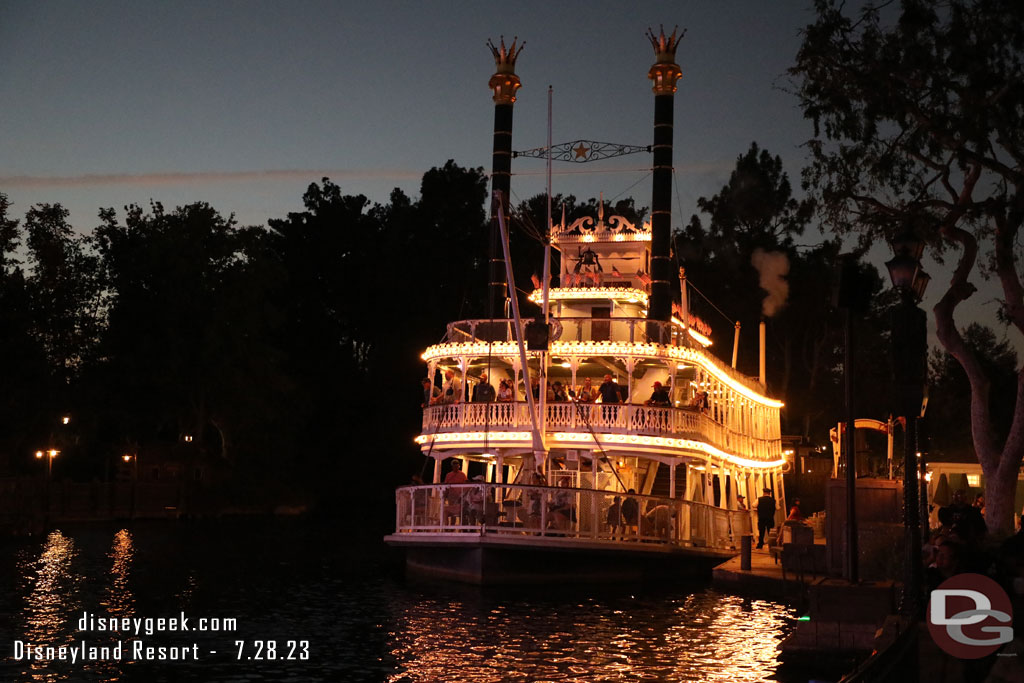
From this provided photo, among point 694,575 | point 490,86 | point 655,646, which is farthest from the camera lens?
point 490,86

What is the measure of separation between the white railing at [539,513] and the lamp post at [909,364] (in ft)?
40.2

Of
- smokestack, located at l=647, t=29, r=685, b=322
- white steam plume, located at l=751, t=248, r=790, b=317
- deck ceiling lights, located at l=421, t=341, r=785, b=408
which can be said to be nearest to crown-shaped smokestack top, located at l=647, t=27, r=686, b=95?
smokestack, located at l=647, t=29, r=685, b=322

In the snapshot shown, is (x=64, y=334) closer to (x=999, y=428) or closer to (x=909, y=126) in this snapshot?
(x=909, y=126)

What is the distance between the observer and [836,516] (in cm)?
1959

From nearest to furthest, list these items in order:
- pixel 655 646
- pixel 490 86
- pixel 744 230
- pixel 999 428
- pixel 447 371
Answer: pixel 655 646
pixel 447 371
pixel 490 86
pixel 999 428
pixel 744 230

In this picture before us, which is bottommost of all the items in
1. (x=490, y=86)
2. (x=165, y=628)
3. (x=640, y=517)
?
(x=165, y=628)

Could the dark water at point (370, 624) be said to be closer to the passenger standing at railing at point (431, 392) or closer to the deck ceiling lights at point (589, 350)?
the passenger standing at railing at point (431, 392)

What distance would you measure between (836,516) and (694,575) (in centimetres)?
921

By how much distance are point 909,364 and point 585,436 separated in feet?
49.8

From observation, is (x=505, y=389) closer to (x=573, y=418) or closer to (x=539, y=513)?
(x=573, y=418)

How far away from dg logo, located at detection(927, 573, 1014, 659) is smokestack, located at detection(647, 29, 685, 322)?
23.3 meters

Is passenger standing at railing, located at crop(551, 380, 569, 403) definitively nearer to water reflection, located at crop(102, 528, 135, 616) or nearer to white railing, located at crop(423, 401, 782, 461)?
white railing, located at crop(423, 401, 782, 461)

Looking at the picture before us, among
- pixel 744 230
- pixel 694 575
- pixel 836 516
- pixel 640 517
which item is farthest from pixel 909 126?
pixel 744 230

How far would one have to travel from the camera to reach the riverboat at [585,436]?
2488 centimetres
